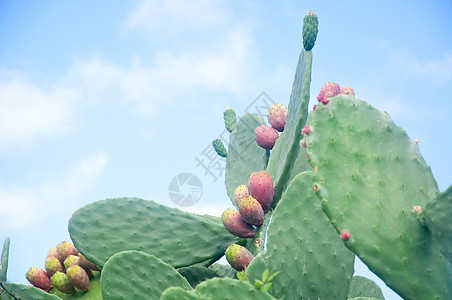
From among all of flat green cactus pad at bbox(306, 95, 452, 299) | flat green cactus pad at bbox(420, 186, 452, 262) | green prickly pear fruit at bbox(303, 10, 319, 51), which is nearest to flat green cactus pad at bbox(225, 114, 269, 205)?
green prickly pear fruit at bbox(303, 10, 319, 51)

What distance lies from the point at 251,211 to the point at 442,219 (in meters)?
0.85

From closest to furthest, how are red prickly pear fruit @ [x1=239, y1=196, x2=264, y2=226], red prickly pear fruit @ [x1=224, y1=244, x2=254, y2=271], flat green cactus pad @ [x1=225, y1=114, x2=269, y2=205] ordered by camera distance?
red prickly pear fruit @ [x1=224, y1=244, x2=254, y2=271] < red prickly pear fruit @ [x1=239, y1=196, x2=264, y2=226] < flat green cactus pad @ [x1=225, y1=114, x2=269, y2=205]

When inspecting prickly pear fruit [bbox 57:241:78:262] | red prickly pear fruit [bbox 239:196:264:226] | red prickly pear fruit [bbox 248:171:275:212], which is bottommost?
Answer: prickly pear fruit [bbox 57:241:78:262]

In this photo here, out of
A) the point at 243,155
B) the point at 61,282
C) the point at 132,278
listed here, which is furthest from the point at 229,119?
the point at 132,278

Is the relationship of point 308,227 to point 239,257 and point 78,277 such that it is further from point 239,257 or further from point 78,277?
point 78,277

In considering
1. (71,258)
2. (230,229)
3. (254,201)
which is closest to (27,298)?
(71,258)

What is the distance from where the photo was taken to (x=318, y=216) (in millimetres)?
1649

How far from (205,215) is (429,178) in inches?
54.2

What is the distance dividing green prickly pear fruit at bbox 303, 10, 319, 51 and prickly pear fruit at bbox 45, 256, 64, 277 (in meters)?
1.55

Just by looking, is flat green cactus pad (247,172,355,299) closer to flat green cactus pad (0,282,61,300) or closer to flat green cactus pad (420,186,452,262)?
flat green cactus pad (420,186,452,262)

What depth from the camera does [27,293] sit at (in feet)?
6.73

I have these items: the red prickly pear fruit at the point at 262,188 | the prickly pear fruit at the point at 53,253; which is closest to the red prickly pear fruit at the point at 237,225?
the red prickly pear fruit at the point at 262,188

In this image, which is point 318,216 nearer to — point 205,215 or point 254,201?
point 254,201

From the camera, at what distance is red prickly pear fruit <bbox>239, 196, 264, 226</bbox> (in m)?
2.04
